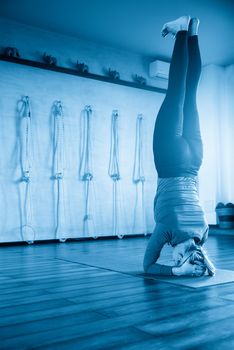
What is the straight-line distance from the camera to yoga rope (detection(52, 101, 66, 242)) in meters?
5.18

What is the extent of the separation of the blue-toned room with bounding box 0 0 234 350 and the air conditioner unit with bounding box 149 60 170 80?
0.03 metres

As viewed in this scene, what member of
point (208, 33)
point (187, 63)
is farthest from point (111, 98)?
point (187, 63)

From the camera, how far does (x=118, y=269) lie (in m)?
2.68

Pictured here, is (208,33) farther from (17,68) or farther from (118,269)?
(118,269)

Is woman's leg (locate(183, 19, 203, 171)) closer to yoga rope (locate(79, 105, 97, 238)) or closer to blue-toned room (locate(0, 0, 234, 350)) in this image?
blue-toned room (locate(0, 0, 234, 350))

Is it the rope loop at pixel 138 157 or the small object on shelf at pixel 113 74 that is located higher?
the small object on shelf at pixel 113 74

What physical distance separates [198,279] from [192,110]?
106 centimetres

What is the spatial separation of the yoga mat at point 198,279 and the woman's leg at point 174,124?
2.10ft

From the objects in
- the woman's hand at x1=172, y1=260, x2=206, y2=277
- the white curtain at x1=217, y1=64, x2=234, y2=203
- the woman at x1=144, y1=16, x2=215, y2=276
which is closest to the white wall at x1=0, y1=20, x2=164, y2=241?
the white curtain at x1=217, y1=64, x2=234, y2=203

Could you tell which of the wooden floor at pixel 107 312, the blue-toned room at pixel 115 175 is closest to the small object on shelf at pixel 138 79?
the blue-toned room at pixel 115 175

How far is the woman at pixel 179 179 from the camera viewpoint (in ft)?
7.62

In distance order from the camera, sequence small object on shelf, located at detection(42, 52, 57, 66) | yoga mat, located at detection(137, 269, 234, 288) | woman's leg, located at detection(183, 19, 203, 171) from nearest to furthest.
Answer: yoga mat, located at detection(137, 269, 234, 288) → woman's leg, located at detection(183, 19, 203, 171) → small object on shelf, located at detection(42, 52, 57, 66)

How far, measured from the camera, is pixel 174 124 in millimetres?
2373

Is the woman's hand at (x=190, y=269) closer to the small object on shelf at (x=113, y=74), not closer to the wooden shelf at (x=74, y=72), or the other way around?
the wooden shelf at (x=74, y=72)
